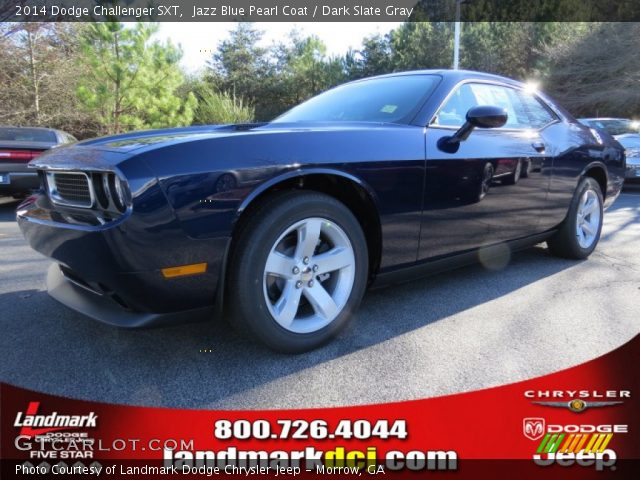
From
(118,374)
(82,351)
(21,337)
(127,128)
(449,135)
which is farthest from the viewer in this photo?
(127,128)

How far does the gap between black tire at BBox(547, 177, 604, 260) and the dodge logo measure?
2420 mm

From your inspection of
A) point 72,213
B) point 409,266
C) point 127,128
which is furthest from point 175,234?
point 127,128

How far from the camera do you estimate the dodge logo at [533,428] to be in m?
1.57

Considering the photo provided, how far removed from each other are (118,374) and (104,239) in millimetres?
605

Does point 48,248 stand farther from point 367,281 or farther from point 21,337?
point 367,281

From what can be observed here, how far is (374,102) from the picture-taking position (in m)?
2.85

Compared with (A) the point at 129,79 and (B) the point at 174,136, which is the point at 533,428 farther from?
(A) the point at 129,79

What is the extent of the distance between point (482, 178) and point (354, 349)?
4.22 ft

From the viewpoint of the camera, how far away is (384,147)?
7.54 ft

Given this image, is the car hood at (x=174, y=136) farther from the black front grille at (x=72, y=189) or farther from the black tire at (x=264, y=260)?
the black tire at (x=264, y=260)

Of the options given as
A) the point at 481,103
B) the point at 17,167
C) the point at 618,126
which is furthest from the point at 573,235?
the point at 618,126


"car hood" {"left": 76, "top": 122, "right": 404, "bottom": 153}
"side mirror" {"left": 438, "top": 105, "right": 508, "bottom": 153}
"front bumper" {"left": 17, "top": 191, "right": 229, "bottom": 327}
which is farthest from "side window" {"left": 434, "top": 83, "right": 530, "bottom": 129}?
"front bumper" {"left": 17, "top": 191, "right": 229, "bottom": 327}

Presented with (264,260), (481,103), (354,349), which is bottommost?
(354,349)

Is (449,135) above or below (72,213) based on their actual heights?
above
